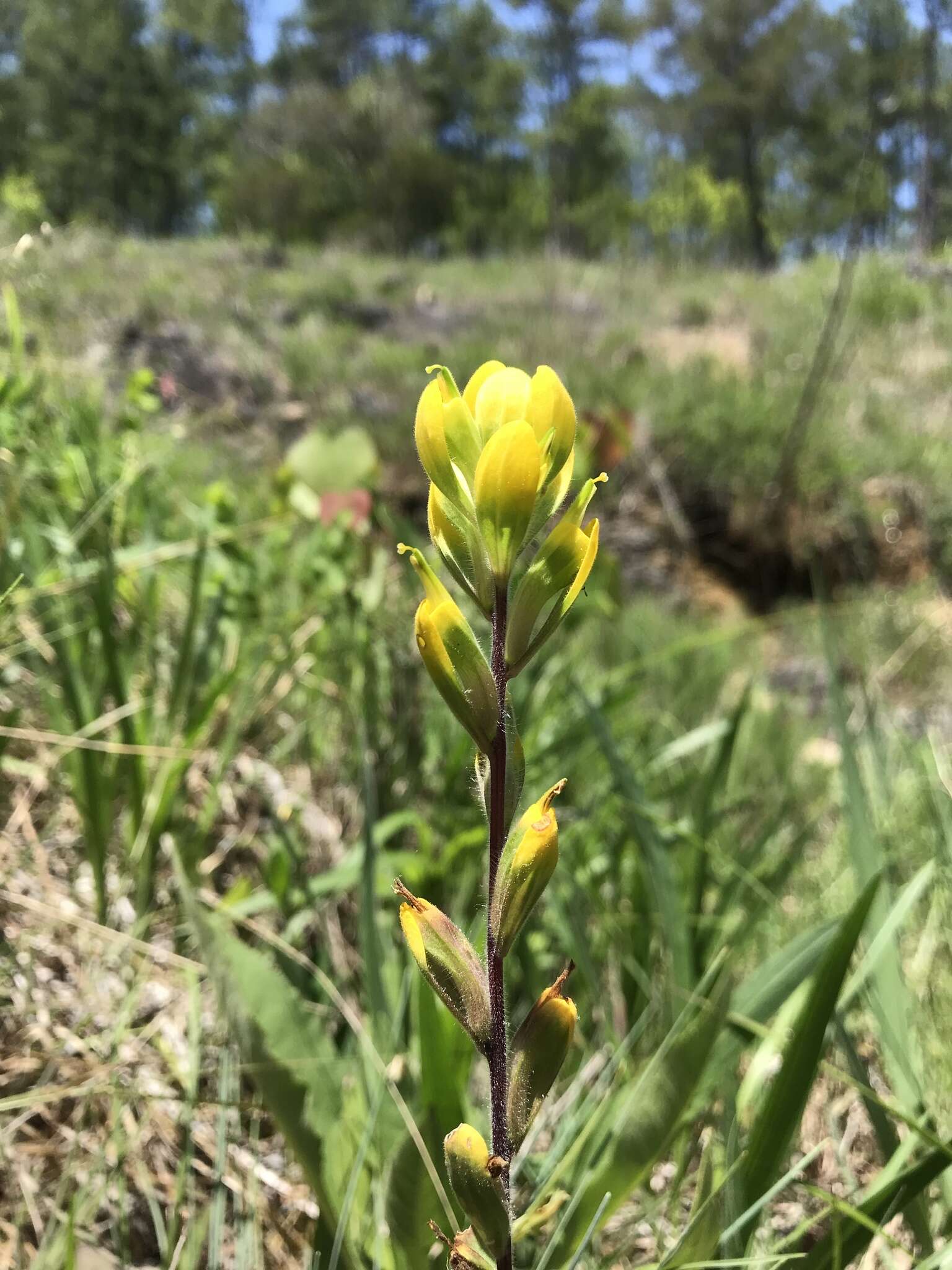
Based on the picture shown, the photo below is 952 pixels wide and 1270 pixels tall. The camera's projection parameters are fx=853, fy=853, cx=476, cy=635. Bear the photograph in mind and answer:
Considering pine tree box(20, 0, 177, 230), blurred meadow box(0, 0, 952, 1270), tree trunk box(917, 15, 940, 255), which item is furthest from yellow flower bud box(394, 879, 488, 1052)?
pine tree box(20, 0, 177, 230)

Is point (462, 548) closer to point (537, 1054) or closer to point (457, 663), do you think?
point (457, 663)

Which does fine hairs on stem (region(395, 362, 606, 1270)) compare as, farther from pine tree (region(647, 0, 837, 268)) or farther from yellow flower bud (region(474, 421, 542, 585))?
pine tree (region(647, 0, 837, 268))

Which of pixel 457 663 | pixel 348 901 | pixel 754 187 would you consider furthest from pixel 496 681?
pixel 754 187

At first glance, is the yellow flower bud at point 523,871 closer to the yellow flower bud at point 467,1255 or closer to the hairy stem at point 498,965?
the hairy stem at point 498,965

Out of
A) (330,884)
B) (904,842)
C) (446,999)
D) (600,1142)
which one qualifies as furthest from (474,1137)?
(904,842)

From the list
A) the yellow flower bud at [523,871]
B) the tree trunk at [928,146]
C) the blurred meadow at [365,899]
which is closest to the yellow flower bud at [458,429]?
the yellow flower bud at [523,871]

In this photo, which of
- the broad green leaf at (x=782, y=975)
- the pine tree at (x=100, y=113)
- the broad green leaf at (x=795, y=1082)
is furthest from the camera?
the pine tree at (x=100, y=113)
